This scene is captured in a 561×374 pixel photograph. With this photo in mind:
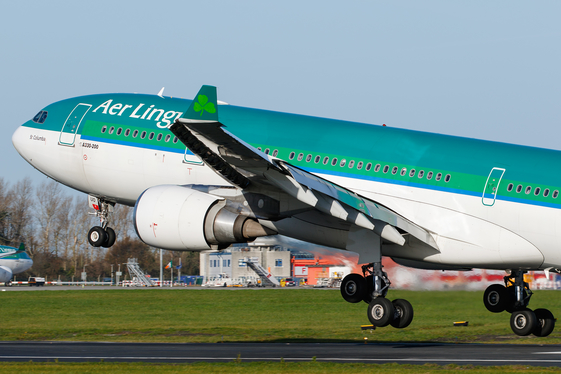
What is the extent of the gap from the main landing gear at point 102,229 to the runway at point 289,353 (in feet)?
13.1

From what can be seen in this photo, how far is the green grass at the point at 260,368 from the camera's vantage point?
18062 millimetres

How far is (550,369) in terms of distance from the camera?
1834 cm

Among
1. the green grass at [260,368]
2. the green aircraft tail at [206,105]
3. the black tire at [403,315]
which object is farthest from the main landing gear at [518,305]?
the green aircraft tail at [206,105]

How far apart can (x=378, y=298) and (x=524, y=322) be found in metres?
6.20

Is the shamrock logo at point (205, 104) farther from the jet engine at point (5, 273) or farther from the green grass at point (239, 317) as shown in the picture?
the jet engine at point (5, 273)

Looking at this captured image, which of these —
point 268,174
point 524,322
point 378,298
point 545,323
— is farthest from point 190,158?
point 545,323

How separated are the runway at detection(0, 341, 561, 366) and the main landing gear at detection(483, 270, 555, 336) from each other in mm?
793

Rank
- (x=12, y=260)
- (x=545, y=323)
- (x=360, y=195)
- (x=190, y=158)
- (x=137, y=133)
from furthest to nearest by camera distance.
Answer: (x=12, y=260) < (x=545, y=323) < (x=137, y=133) < (x=190, y=158) < (x=360, y=195)

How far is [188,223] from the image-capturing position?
69.1 ft

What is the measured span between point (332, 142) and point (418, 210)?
3532 millimetres

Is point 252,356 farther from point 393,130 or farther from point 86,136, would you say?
point 86,136

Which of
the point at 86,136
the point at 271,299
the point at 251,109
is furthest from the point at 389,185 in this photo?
the point at 271,299

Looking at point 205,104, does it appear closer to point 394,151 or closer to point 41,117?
point 394,151

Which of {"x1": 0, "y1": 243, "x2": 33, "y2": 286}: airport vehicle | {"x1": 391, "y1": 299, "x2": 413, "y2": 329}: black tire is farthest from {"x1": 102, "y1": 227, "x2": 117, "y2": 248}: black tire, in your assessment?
{"x1": 0, "y1": 243, "x2": 33, "y2": 286}: airport vehicle
